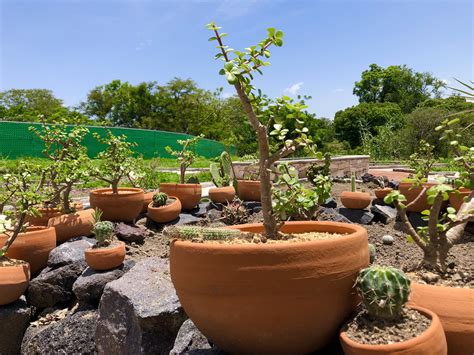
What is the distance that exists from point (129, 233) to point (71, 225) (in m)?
0.59

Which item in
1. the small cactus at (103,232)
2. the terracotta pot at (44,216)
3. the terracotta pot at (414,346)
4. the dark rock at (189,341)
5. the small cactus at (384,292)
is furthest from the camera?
the terracotta pot at (44,216)

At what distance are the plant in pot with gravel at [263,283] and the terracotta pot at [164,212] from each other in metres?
3.07

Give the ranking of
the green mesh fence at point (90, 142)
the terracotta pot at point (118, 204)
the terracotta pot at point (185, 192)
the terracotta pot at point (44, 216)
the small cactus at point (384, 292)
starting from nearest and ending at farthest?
the small cactus at point (384, 292) < the terracotta pot at point (44, 216) < the terracotta pot at point (118, 204) < the terracotta pot at point (185, 192) < the green mesh fence at point (90, 142)

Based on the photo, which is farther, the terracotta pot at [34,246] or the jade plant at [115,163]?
the jade plant at [115,163]

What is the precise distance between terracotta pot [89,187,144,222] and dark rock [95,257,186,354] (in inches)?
66.7

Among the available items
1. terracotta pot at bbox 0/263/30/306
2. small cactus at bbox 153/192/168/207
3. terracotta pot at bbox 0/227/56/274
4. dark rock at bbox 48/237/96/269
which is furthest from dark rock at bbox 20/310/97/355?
small cactus at bbox 153/192/168/207

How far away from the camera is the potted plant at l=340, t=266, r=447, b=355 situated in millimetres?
1660

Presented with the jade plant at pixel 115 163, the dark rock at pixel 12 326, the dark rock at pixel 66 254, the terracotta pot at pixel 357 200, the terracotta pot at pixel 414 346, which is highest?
the jade plant at pixel 115 163

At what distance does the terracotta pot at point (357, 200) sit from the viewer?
5504mm

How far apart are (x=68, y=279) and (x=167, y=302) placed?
1538mm

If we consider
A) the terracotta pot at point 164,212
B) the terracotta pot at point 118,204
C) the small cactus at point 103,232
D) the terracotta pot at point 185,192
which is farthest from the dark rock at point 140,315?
the terracotta pot at point 185,192

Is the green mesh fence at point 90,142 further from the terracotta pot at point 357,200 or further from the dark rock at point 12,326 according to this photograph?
the dark rock at point 12,326

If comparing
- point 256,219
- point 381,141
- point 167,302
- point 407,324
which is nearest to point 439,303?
point 407,324

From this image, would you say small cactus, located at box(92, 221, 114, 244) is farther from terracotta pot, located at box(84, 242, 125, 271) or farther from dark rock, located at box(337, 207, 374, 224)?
dark rock, located at box(337, 207, 374, 224)
